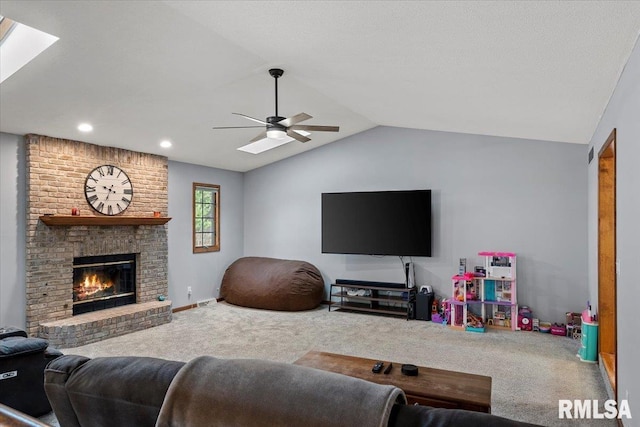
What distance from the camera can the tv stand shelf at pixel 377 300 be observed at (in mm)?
6113

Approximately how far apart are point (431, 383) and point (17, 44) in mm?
3872

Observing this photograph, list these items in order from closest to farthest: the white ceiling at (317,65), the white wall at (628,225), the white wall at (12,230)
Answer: the white wall at (628,225)
the white ceiling at (317,65)
the white wall at (12,230)

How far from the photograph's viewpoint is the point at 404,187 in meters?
6.50

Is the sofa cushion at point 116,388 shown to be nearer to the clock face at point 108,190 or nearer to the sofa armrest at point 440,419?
the sofa armrest at point 440,419

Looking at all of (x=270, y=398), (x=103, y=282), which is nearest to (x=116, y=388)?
(x=270, y=398)

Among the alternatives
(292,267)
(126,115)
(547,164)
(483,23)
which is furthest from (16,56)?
(547,164)

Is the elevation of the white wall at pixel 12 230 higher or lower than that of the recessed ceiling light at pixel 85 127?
lower

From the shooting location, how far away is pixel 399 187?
6543 millimetres

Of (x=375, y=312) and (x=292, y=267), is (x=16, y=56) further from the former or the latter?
(x=375, y=312)

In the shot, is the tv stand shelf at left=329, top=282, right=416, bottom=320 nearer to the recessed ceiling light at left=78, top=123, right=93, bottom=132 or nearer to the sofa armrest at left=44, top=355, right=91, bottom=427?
the recessed ceiling light at left=78, top=123, right=93, bottom=132

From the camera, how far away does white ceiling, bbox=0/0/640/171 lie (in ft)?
7.77

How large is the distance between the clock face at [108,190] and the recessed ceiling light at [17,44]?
2.09 metres

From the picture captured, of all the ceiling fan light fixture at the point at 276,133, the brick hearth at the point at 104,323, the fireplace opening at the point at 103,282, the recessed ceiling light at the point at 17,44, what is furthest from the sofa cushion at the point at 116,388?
the fireplace opening at the point at 103,282

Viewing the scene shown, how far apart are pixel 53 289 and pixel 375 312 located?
4248mm
